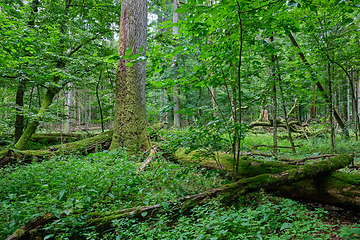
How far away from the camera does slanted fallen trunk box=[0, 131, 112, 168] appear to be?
550 centimetres

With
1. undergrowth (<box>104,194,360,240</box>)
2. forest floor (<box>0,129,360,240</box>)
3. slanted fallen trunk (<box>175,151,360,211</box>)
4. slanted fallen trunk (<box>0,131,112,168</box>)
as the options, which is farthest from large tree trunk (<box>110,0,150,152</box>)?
undergrowth (<box>104,194,360,240</box>)

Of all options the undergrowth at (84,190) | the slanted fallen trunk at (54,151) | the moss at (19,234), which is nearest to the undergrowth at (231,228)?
the undergrowth at (84,190)

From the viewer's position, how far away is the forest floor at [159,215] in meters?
2.19

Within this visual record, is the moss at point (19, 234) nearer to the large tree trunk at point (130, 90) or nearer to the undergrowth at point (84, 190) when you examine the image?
the undergrowth at point (84, 190)

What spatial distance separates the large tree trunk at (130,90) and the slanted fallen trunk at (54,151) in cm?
133

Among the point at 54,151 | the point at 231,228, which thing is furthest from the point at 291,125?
the point at 54,151

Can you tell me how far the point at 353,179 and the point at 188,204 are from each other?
2.57 m

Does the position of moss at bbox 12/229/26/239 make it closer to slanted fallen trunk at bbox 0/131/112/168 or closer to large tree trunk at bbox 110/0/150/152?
slanted fallen trunk at bbox 0/131/112/168

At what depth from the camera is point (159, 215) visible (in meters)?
2.56

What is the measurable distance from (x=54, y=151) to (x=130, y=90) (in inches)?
136

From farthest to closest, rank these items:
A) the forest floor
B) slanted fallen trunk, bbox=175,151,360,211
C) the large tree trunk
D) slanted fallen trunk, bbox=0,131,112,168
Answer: the large tree trunk → slanted fallen trunk, bbox=0,131,112,168 → slanted fallen trunk, bbox=175,151,360,211 → the forest floor

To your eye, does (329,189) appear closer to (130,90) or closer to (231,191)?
(231,191)

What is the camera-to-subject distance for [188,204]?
9.39 ft

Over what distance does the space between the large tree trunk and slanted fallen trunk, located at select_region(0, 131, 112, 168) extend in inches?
52.4
